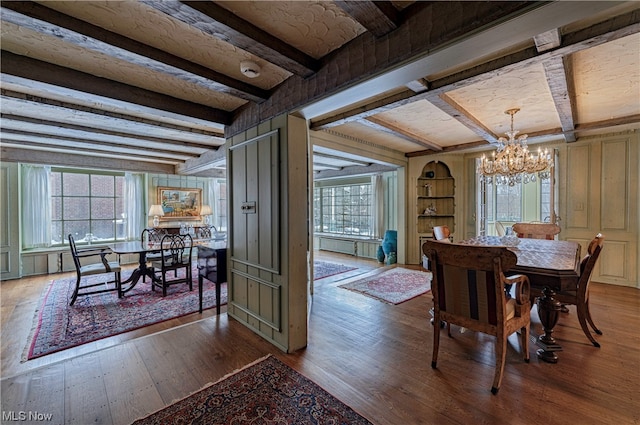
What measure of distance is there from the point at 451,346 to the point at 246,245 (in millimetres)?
2279

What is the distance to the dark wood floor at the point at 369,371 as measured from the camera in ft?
5.76

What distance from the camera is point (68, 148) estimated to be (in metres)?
4.95

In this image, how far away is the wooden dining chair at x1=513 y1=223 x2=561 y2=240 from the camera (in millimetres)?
4062

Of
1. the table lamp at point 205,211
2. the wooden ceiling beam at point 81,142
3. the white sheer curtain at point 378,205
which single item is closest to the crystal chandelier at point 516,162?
the white sheer curtain at point 378,205

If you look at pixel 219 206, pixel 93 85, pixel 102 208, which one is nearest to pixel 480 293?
pixel 93 85

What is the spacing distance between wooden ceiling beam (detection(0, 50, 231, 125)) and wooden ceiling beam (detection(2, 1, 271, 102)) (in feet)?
2.20

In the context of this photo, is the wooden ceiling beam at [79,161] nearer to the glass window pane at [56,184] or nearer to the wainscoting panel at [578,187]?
the glass window pane at [56,184]

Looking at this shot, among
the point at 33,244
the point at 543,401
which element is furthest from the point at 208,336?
the point at 33,244

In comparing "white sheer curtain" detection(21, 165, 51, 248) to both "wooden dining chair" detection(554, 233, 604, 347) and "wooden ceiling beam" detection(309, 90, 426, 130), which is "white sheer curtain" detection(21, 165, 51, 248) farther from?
"wooden dining chair" detection(554, 233, 604, 347)

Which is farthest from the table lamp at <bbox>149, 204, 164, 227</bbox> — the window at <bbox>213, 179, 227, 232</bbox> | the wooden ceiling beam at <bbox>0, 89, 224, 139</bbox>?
the wooden ceiling beam at <bbox>0, 89, 224, 139</bbox>

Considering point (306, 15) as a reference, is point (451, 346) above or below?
below

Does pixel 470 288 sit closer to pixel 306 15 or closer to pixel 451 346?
pixel 451 346

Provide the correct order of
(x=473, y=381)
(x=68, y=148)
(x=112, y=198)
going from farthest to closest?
(x=112, y=198), (x=68, y=148), (x=473, y=381)

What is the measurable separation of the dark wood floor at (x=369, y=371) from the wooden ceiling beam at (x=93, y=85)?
2304 millimetres
